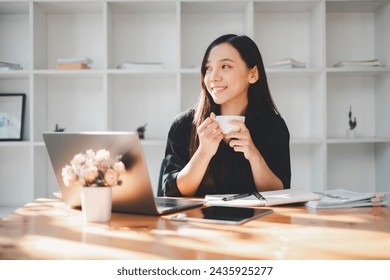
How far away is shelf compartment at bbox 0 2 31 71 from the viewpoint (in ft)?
11.2

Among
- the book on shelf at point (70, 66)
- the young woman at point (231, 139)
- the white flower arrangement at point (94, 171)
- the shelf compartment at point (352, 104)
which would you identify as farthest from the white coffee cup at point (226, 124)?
the shelf compartment at point (352, 104)

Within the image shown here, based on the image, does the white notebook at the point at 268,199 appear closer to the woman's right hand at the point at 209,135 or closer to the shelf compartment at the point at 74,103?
the woman's right hand at the point at 209,135

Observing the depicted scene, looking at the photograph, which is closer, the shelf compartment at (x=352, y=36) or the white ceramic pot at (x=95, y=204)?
the white ceramic pot at (x=95, y=204)

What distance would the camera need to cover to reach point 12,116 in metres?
3.31

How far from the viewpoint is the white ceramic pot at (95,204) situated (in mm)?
1117

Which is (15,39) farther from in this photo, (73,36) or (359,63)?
(359,63)

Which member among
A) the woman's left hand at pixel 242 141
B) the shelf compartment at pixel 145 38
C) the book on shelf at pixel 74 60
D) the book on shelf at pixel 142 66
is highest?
the shelf compartment at pixel 145 38

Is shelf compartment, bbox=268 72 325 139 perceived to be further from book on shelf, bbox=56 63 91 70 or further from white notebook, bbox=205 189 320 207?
white notebook, bbox=205 189 320 207

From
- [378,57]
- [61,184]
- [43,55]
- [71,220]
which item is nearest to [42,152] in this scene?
[43,55]

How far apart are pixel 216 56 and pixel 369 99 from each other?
74.1 inches

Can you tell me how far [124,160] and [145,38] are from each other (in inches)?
93.4

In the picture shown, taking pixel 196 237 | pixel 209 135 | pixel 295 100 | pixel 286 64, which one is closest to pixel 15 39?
pixel 286 64

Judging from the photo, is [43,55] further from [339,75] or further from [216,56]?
[339,75]

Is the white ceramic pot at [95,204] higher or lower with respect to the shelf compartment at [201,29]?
lower
